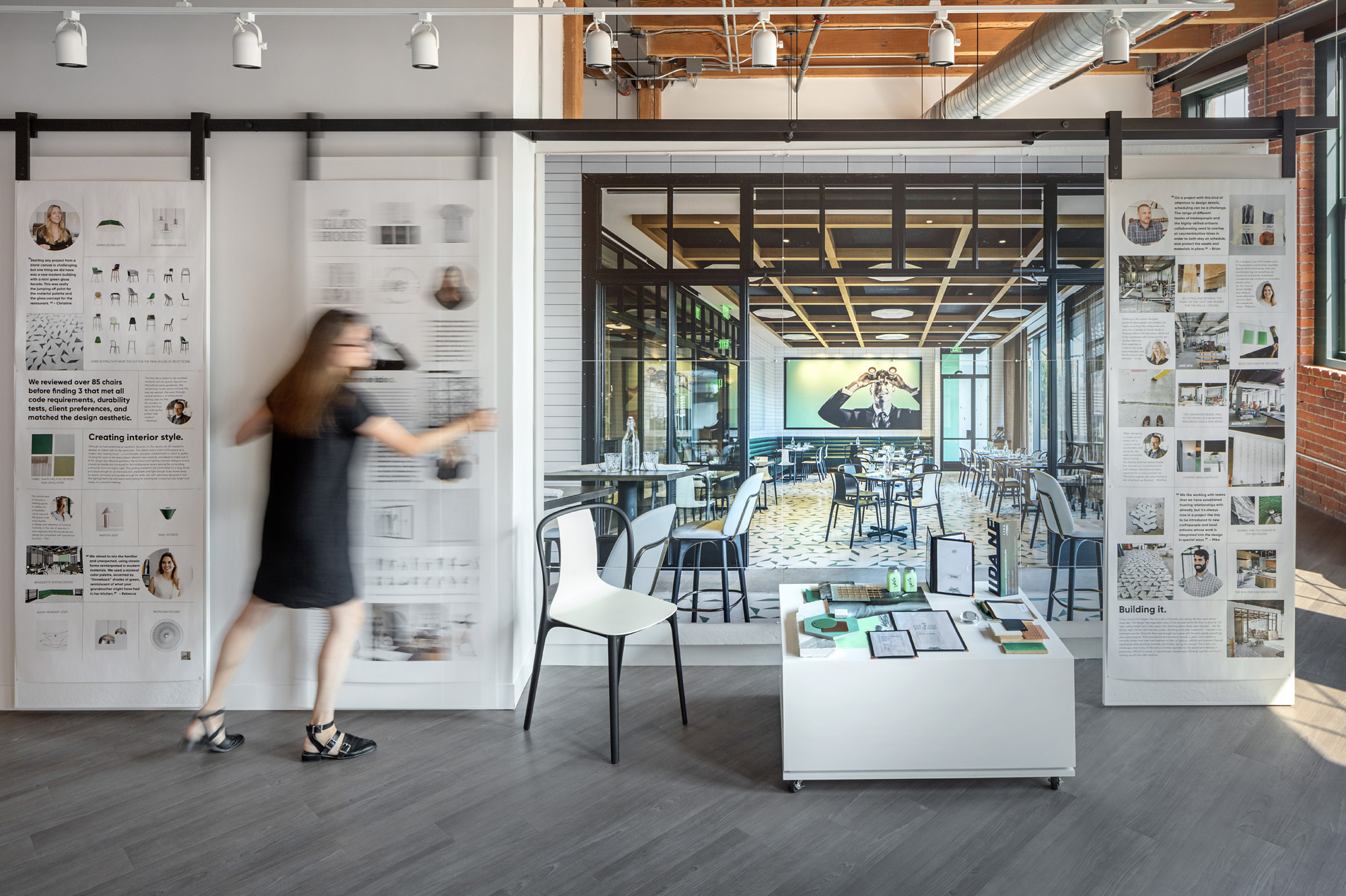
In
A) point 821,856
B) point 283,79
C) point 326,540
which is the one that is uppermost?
point 283,79

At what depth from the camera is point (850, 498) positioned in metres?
4.23

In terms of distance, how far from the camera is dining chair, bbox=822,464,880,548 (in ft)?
13.9

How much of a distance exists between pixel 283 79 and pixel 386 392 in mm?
1483

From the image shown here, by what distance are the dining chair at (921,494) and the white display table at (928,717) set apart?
1.53 m

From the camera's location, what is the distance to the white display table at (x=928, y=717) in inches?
109

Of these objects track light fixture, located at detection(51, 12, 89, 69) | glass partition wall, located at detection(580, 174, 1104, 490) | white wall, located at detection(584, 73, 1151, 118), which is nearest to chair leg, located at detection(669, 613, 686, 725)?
Result: glass partition wall, located at detection(580, 174, 1104, 490)

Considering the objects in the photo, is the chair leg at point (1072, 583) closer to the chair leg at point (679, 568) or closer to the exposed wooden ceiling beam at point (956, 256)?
the exposed wooden ceiling beam at point (956, 256)

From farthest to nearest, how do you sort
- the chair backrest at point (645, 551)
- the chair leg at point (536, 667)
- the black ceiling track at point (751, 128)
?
1. the chair backrest at point (645, 551)
2. the black ceiling track at point (751, 128)
3. the chair leg at point (536, 667)

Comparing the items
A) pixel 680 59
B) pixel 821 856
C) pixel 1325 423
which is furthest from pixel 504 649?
pixel 1325 423

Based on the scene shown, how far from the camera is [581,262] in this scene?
3.99m

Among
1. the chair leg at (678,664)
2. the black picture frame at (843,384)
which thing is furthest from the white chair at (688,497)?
the chair leg at (678,664)

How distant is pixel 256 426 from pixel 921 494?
3.26 meters

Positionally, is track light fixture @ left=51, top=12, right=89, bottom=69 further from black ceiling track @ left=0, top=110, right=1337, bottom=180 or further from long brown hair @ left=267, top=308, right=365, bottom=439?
long brown hair @ left=267, top=308, right=365, bottom=439

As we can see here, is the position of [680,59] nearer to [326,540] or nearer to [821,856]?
[326,540]
